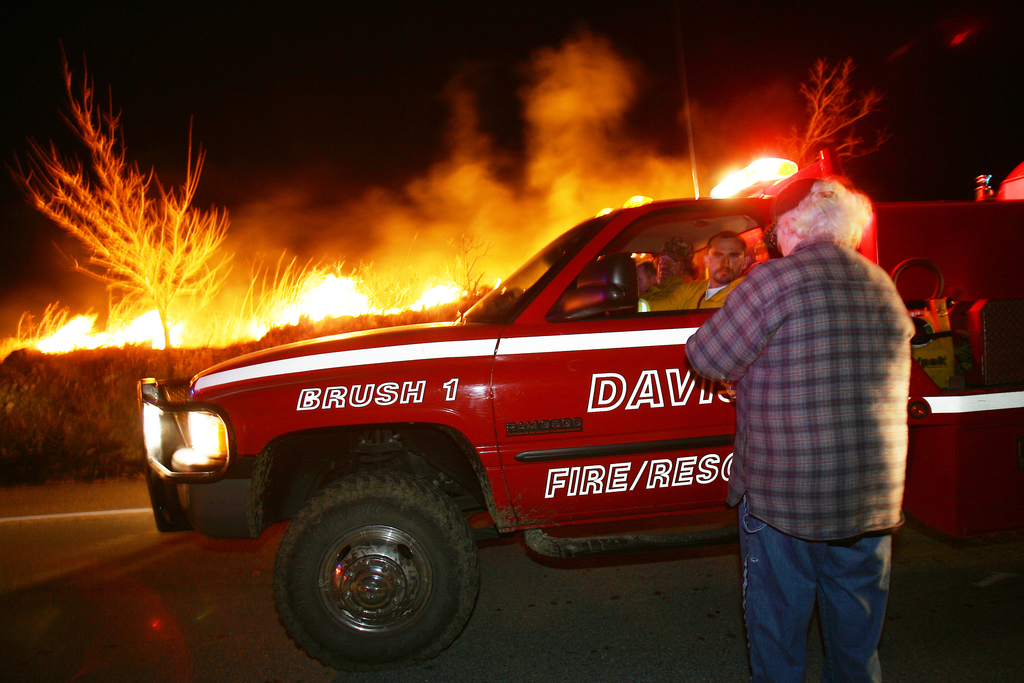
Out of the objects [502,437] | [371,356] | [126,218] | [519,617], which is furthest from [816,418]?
[126,218]

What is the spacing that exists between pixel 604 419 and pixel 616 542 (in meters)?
0.63

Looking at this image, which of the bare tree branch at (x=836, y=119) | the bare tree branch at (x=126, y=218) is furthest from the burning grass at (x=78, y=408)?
the bare tree branch at (x=836, y=119)

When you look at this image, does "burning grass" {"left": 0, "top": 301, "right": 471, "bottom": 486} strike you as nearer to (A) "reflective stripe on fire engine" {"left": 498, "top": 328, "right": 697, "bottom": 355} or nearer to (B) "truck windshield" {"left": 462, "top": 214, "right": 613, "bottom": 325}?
(B) "truck windshield" {"left": 462, "top": 214, "right": 613, "bottom": 325}

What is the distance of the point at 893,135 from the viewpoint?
41.3 feet

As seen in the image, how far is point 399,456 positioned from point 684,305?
5.45ft

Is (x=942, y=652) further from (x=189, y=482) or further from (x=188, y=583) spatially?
(x=188, y=583)

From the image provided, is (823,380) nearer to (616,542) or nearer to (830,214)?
(830,214)

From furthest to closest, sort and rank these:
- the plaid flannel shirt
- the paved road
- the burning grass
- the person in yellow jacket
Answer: the burning grass < the person in yellow jacket < the paved road < the plaid flannel shirt

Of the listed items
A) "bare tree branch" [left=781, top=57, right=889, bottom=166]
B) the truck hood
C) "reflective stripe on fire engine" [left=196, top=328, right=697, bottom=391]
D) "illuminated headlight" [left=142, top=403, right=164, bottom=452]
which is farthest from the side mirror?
"bare tree branch" [left=781, top=57, right=889, bottom=166]

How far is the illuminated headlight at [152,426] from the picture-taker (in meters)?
2.80

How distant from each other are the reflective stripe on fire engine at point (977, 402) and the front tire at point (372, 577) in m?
2.18

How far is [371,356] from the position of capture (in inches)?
105

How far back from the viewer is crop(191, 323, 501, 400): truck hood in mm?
2641

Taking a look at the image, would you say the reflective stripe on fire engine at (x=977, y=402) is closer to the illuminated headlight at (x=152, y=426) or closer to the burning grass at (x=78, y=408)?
the illuminated headlight at (x=152, y=426)
